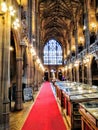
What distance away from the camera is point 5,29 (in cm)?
612

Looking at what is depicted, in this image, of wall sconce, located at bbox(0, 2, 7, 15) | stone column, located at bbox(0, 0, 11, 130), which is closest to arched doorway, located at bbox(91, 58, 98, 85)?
stone column, located at bbox(0, 0, 11, 130)

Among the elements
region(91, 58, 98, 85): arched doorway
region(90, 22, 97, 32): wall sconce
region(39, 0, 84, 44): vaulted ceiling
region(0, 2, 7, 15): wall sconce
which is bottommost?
region(91, 58, 98, 85): arched doorway

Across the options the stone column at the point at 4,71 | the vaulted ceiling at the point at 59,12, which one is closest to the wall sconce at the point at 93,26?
the vaulted ceiling at the point at 59,12

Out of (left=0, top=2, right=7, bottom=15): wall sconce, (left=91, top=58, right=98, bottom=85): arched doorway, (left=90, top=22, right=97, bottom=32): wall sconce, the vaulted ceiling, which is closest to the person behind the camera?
(left=0, top=2, right=7, bottom=15): wall sconce

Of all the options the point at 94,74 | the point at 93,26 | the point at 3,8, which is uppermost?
the point at 93,26

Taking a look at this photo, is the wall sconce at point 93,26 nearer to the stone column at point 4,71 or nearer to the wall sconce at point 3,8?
the stone column at point 4,71

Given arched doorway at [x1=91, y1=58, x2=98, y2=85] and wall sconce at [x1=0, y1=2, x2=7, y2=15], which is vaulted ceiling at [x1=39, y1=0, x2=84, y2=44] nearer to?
arched doorway at [x1=91, y1=58, x2=98, y2=85]

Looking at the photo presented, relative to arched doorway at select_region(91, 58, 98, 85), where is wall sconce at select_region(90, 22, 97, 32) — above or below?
above

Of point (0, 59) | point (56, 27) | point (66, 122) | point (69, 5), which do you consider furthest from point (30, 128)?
point (56, 27)

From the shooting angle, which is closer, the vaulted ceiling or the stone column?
the stone column

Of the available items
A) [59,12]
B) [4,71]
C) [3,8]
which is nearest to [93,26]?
[59,12]

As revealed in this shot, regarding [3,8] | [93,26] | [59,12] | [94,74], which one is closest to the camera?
[3,8]

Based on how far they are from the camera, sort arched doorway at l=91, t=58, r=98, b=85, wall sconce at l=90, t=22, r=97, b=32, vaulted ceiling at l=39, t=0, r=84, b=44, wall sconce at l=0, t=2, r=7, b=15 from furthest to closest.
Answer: vaulted ceiling at l=39, t=0, r=84, b=44 → arched doorway at l=91, t=58, r=98, b=85 → wall sconce at l=90, t=22, r=97, b=32 → wall sconce at l=0, t=2, r=7, b=15

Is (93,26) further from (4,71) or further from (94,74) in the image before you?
(4,71)
